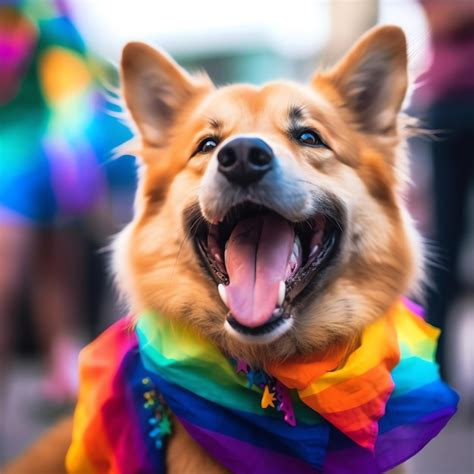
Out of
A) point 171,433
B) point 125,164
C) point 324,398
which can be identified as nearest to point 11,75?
point 125,164

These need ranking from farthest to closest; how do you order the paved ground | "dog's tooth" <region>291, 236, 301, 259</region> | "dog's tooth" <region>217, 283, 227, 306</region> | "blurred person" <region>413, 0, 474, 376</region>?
"blurred person" <region>413, 0, 474, 376</region>
the paved ground
"dog's tooth" <region>291, 236, 301, 259</region>
"dog's tooth" <region>217, 283, 227, 306</region>

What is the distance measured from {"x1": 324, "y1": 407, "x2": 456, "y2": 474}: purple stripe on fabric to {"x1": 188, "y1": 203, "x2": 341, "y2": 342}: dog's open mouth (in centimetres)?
41

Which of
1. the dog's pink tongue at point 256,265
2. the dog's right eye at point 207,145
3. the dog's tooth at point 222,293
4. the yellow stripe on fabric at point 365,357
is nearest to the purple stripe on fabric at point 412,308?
the yellow stripe on fabric at point 365,357

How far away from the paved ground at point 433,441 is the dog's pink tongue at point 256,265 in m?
1.33

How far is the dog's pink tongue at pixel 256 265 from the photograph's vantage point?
198 centimetres

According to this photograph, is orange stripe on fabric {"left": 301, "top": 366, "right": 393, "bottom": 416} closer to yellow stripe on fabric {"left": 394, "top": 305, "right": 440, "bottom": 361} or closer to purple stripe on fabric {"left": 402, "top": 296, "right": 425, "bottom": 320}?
yellow stripe on fabric {"left": 394, "top": 305, "right": 440, "bottom": 361}

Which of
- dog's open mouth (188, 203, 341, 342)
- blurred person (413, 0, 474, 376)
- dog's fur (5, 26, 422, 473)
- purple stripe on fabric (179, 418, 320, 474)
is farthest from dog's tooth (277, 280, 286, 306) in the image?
blurred person (413, 0, 474, 376)

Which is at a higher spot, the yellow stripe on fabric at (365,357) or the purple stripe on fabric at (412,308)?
the yellow stripe on fabric at (365,357)

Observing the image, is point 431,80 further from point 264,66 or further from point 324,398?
point 264,66

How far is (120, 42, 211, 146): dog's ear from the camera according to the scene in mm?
2467

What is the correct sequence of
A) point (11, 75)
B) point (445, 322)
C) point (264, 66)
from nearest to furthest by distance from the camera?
point (11, 75) → point (445, 322) → point (264, 66)

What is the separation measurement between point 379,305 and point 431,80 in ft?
6.04

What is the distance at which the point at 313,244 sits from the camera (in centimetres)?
220

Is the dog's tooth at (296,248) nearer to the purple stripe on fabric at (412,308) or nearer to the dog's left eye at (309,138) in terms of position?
the dog's left eye at (309,138)
